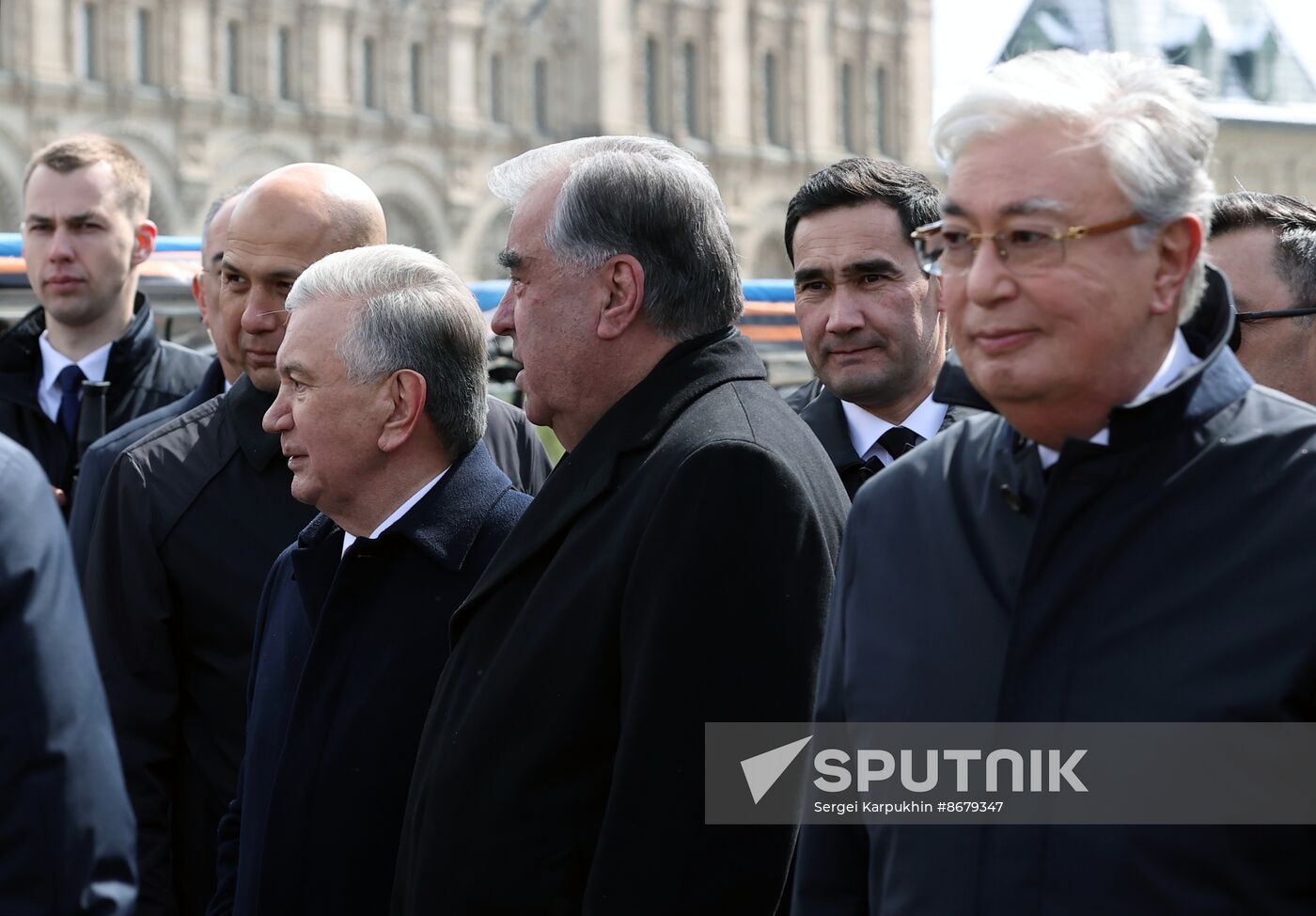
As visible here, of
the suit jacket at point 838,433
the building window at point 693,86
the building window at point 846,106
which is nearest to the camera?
the suit jacket at point 838,433

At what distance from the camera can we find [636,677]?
2.22m

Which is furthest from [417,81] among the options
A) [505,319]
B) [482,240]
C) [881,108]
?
[505,319]

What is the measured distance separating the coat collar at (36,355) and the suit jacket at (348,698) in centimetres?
203

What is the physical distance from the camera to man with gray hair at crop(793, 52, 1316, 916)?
1.76 metres

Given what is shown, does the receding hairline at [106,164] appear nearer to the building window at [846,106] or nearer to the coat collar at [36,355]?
the coat collar at [36,355]

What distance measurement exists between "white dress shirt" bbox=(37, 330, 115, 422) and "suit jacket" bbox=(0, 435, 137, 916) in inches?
122

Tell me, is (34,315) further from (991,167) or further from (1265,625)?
(1265,625)

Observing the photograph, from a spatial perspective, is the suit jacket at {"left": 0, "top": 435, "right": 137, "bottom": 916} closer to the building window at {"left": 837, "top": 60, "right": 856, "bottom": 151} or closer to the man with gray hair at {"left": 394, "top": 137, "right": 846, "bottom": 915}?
the man with gray hair at {"left": 394, "top": 137, "right": 846, "bottom": 915}

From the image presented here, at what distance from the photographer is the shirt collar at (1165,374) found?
6.30 ft

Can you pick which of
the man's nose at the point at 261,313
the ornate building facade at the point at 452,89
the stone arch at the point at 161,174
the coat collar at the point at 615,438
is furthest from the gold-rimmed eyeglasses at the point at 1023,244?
the stone arch at the point at 161,174

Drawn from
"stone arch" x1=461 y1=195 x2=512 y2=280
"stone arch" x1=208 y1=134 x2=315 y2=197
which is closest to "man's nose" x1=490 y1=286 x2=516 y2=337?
"stone arch" x1=208 y1=134 x2=315 y2=197

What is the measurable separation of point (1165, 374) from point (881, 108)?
40.1m

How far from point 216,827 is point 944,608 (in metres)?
1.82

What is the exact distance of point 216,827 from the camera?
3277 mm
